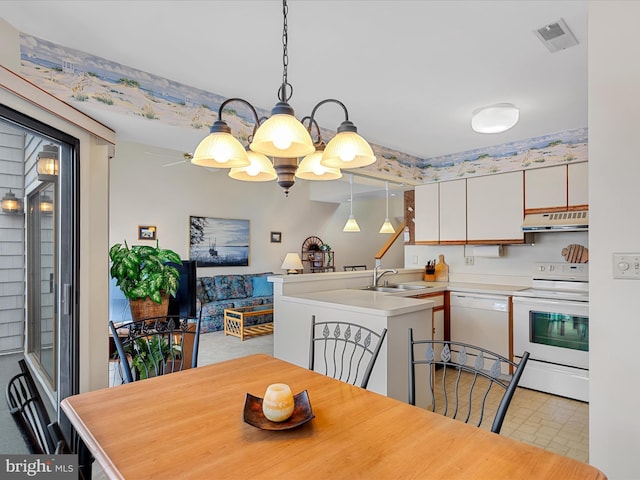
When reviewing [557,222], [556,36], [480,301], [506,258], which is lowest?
[480,301]

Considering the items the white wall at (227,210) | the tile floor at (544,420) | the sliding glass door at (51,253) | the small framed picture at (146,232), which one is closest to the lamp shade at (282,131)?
the sliding glass door at (51,253)

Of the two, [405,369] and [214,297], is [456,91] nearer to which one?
[405,369]

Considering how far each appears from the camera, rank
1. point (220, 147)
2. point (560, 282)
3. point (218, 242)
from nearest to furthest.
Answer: point (220, 147)
point (560, 282)
point (218, 242)

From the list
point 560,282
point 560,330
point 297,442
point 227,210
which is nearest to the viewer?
point 297,442

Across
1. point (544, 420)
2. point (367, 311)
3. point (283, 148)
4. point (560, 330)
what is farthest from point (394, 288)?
point (283, 148)

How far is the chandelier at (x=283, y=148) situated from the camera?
1.29 m

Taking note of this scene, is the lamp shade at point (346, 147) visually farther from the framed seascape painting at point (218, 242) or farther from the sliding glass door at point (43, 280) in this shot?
the framed seascape painting at point (218, 242)

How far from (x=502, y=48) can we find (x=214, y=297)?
5787 mm

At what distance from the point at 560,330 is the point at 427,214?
191 centimetres

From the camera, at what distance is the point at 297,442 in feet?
3.48

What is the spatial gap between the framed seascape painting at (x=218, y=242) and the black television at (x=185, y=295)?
10.4 ft

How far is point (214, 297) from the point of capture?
6676 mm

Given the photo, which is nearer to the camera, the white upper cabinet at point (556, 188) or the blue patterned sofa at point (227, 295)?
the white upper cabinet at point (556, 188)

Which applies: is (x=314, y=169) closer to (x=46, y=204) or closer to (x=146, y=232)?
(x=46, y=204)
